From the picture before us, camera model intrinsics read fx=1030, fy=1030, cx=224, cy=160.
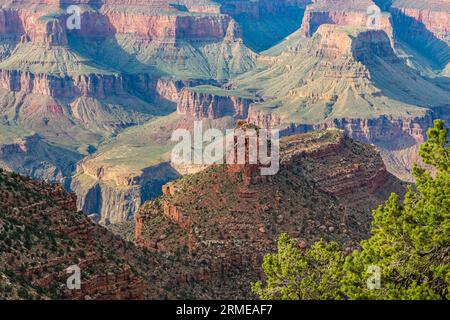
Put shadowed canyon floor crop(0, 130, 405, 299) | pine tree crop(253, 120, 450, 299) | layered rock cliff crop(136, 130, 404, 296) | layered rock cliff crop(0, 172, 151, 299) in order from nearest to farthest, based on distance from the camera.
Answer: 1. pine tree crop(253, 120, 450, 299)
2. layered rock cliff crop(0, 172, 151, 299)
3. shadowed canyon floor crop(0, 130, 405, 299)
4. layered rock cliff crop(136, 130, 404, 296)

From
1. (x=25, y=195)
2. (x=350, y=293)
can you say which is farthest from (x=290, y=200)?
(x=350, y=293)

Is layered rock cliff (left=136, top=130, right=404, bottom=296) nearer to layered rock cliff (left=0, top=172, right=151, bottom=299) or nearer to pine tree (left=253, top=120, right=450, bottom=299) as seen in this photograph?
layered rock cliff (left=0, top=172, right=151, bottom=299)

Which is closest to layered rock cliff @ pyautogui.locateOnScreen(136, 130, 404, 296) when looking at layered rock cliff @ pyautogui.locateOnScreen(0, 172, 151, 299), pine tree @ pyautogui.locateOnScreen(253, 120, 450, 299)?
layered rock cliff @ pyautogui.locateOnScreen(0, 172, 151, 299)

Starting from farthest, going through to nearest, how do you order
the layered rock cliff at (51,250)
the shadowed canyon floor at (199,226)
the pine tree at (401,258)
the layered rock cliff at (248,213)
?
the layered rock cliff at (248,213)
the shadowed canyon floor at (199,226)
the layered rock cliff at (51,250)
the pine tree at (401,258)

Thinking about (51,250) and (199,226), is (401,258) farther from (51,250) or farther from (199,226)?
(199,226)

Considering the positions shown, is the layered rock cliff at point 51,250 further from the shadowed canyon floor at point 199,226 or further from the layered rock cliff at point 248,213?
the layered rock cliff at point 248,213

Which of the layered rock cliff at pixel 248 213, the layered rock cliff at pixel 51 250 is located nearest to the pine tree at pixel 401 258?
the layered rock cliff at pixel 51 250

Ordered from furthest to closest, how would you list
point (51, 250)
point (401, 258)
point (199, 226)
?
1. point (199, 226)
2. point (51, 250)
3. point (401, 258)

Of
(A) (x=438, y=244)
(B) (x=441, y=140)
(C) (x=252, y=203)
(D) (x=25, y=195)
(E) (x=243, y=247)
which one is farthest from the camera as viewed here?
(C) (x=252, y=203)

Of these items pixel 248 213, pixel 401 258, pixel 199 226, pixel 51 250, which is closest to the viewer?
pixel 401 258

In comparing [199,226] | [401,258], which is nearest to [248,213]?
[199,226]

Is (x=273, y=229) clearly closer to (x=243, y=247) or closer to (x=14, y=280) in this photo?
(x=243, y=247)
